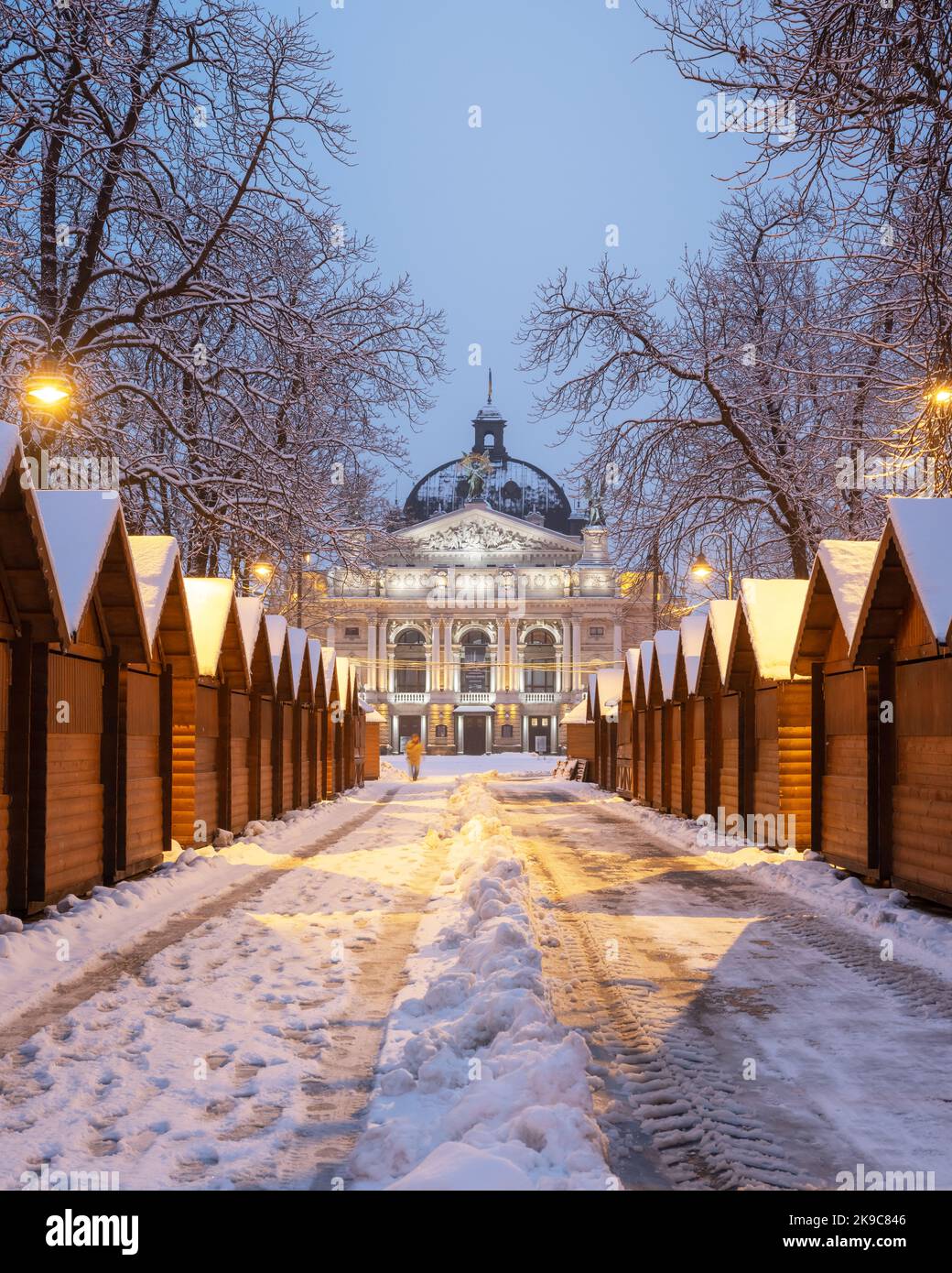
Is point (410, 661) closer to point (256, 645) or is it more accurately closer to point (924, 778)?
point (256, 645)

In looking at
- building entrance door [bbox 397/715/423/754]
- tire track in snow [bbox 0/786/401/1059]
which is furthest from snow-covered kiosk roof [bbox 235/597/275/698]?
building entrance door [bbox 397/715/423/754]

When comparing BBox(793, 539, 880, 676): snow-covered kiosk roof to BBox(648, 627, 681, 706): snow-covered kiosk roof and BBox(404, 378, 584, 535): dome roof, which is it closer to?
BBox(648, 627, 681, 706): snow-covered kiosk roof

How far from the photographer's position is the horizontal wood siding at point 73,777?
35.5ft

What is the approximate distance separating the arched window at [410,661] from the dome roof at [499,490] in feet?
40.4

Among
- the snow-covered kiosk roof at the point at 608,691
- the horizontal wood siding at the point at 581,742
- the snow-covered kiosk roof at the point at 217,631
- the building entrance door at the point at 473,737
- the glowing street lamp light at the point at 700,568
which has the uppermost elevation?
the glowing street lamp light at the point at 700,568

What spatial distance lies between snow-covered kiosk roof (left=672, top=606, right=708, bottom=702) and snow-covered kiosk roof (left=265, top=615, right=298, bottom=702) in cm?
816

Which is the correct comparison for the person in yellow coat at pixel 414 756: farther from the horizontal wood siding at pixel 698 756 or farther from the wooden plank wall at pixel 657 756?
the horizontal wood siding at pixel 698 756

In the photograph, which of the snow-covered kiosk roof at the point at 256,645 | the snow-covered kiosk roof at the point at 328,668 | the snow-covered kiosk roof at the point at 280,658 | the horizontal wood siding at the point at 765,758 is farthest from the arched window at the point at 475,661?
the horizontal wood siding at the point at 765,758

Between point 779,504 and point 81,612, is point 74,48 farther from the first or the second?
point 779,504

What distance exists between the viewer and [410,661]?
117 metres

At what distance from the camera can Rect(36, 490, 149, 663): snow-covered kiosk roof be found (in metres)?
11.2

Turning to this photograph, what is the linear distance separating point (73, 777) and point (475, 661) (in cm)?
10538

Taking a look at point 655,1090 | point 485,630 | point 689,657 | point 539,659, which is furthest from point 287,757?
point 539,659
